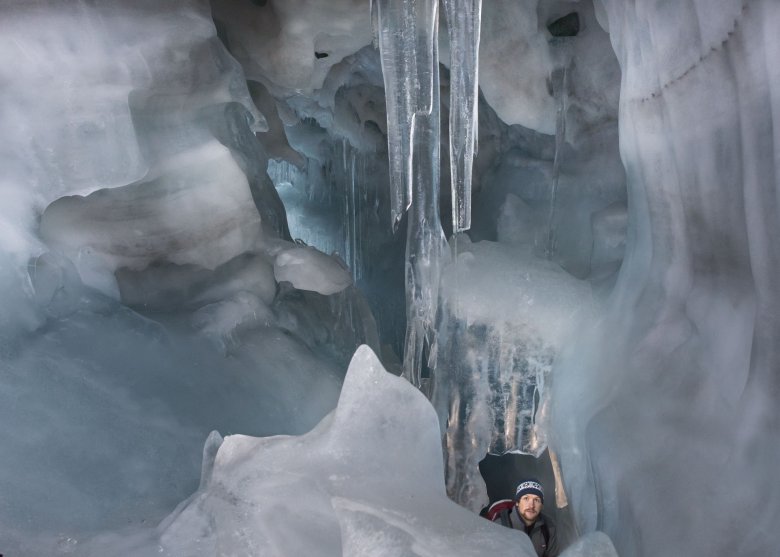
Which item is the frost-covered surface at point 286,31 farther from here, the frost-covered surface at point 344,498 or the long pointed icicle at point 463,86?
the frost-covered surface at point 344,498

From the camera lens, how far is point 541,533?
304cm

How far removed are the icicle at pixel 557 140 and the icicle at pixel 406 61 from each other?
2.79 ft

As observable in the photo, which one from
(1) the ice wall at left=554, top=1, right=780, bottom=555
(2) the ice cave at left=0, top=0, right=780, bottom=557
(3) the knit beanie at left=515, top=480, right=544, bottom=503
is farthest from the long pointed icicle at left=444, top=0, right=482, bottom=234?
(3) the knit beanie at left=515, top=480, right=544, bottom=503

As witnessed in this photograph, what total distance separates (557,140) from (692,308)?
2.00 meters

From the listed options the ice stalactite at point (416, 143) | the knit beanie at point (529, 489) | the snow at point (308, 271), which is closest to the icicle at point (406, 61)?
the ice stalactite at point (416, 143)

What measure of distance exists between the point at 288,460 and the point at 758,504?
1359mm

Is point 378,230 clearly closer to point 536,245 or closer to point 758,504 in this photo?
point 536,245

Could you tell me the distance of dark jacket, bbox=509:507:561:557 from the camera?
301cm

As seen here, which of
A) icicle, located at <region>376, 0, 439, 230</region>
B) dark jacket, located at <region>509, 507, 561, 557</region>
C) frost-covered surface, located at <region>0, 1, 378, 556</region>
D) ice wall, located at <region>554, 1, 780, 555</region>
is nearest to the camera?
ice wall, located at <region>554, 1, 780, 555</region>

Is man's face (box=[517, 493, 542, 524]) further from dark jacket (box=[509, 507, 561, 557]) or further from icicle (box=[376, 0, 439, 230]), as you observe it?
icicle (box=[376, 0, 439, 230])

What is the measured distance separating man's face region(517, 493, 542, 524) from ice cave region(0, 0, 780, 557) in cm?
26

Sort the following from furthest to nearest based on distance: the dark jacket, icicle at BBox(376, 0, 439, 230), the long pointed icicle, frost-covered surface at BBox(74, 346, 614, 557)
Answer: icicle at BBox(376, 0, 439, 230) → the long pointed icicle → the dark jacket → frost-covered surface at BBox(74, 346, 614, 557)

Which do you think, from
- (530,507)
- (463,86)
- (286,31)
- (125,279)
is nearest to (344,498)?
(530,507)

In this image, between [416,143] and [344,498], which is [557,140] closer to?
[416,143]
